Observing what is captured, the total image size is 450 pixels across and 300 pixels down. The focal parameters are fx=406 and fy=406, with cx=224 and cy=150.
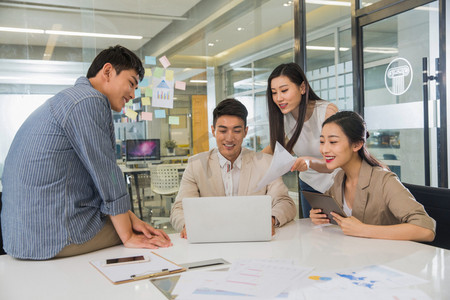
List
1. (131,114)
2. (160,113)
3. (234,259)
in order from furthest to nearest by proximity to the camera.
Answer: (160,113), (131,114), (234,259)

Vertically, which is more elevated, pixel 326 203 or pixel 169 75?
pixel 169 75

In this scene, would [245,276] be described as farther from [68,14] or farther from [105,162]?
[68,14]

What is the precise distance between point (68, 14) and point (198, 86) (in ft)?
4.59

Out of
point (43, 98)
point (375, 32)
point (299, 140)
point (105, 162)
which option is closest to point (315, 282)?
point (105, 162)

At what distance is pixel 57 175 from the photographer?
4.42ft

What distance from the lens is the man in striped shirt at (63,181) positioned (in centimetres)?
133

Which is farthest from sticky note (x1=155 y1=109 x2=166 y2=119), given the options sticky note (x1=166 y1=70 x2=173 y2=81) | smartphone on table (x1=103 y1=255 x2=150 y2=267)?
smartphone on table (x1=103 y1=255 x2=150 y2=267)

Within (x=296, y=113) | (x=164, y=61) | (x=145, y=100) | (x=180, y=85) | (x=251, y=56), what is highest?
(x=251, y=56)

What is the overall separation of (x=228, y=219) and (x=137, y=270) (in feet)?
1.35

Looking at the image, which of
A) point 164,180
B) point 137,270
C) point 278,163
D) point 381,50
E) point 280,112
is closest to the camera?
point 137,270

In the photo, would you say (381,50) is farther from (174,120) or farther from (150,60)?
(150,60)

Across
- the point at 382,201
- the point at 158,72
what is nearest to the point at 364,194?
the point at 382,201

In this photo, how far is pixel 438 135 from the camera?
9.78ft

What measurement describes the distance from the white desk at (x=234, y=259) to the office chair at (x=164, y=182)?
256 cm
